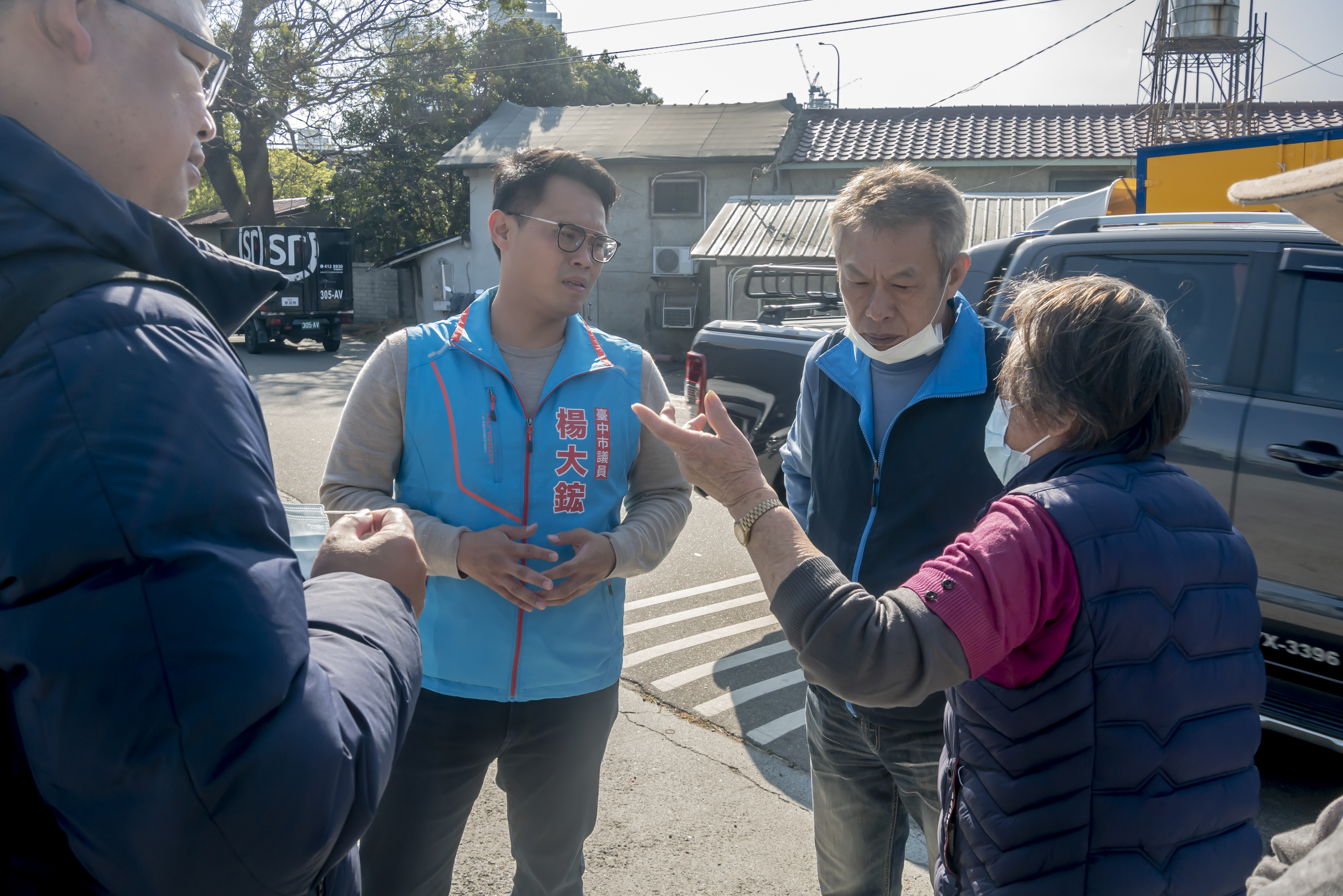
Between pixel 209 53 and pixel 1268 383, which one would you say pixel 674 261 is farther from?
pixel 209 53

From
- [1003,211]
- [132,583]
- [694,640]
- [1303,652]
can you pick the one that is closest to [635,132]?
[1003,211]

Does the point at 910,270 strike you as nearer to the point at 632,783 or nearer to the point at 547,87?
the point at 632,783

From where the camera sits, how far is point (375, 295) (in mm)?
27953

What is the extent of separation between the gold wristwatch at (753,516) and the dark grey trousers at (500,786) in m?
0.87

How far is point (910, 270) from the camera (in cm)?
227

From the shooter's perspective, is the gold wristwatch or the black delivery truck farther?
the black delivery truck

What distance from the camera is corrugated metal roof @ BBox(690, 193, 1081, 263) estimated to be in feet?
50.9

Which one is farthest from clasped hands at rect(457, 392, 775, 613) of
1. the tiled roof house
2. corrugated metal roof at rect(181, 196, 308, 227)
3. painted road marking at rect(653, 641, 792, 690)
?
corrugated metal roof at rect(181, 196, 308, 227)

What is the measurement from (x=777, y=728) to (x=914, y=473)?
86.4 inches

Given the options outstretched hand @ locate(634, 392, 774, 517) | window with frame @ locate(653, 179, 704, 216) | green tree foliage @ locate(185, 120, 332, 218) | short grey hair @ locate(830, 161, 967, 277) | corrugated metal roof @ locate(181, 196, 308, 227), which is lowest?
outstretched hand @ locate(634, 392, 774, 517)

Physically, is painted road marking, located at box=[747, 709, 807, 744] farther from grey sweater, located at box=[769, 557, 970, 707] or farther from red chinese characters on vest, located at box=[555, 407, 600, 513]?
grey sweater, located at box=[769, 557, 970, 707]

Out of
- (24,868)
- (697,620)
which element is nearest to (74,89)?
(24,868)

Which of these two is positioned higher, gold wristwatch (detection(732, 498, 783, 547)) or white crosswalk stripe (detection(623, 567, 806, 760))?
gold wristwatch (detection(732, 498, 783, 547))

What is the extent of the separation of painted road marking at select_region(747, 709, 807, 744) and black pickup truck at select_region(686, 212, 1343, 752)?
1.55 metres
